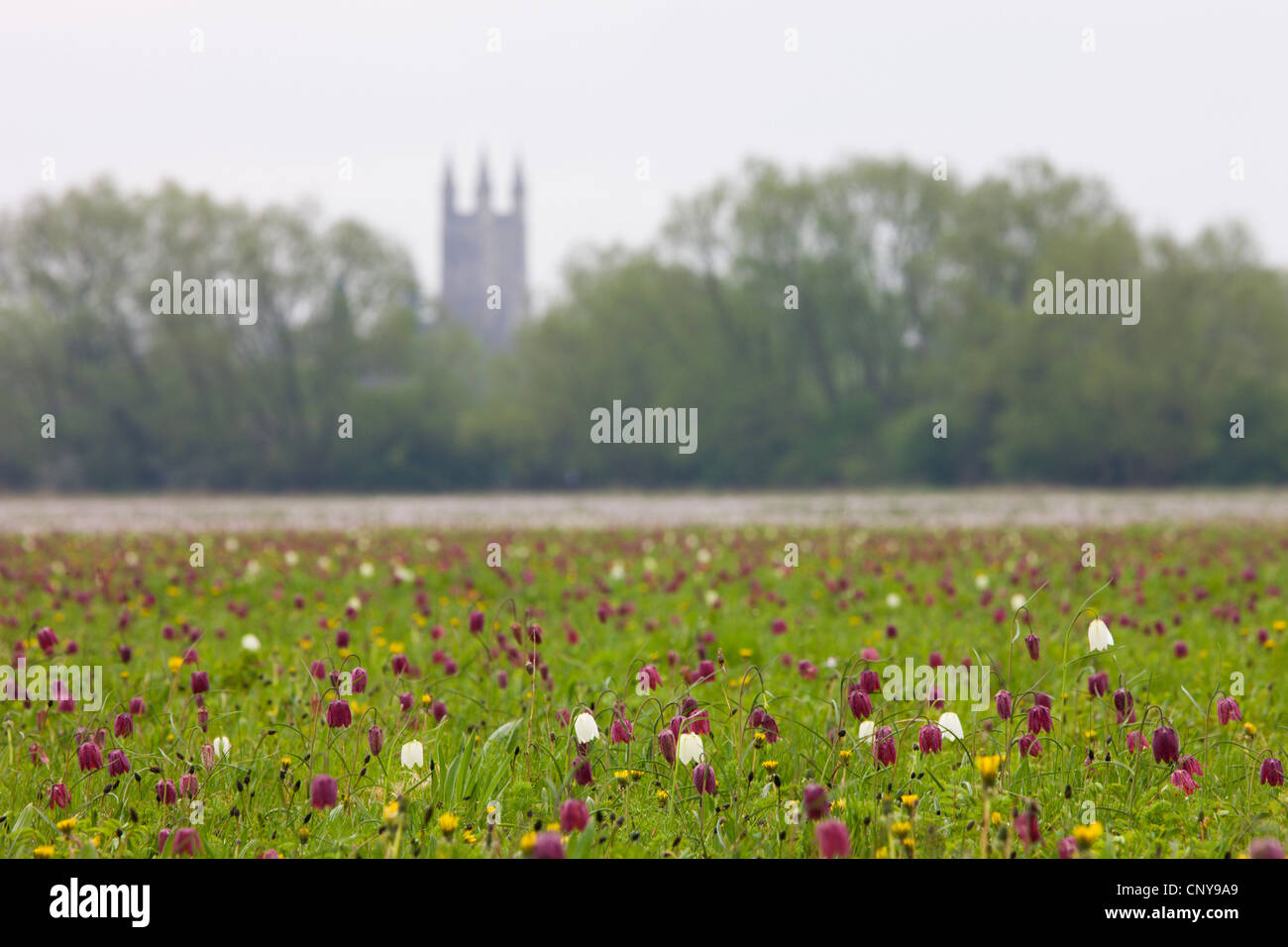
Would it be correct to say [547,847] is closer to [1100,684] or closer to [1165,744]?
[1165,744]

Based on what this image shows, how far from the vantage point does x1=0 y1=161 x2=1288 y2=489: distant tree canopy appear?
41344 millimetres

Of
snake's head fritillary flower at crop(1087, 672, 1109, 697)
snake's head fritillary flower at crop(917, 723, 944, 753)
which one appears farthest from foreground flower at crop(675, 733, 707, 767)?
snake's head fritillary flower at crop(1087, 672, 1109, 697)

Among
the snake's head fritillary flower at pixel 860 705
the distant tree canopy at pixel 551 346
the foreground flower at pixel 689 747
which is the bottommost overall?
the foreground flower at pixel 689 747

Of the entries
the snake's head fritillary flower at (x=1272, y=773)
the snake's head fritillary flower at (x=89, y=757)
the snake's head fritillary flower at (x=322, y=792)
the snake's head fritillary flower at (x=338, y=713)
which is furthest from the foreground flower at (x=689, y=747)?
the snake's head fritillary flower at (x=89, y=757)

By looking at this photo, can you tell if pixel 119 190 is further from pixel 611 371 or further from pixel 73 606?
pixel 73 606

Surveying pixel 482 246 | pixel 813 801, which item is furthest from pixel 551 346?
pixel 482 246

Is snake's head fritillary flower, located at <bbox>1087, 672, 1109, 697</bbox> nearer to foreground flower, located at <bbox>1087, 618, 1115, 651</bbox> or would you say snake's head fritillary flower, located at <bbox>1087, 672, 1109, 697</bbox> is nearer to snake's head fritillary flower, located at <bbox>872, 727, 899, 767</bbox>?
foreground flower, located at <bbox>1087, 618, 1115, 651</bbox>

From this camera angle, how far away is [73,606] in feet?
26.0

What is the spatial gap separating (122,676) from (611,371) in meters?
38.4

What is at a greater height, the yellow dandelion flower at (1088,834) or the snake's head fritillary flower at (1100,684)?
the snake's head fritillary flower at (1100,684)

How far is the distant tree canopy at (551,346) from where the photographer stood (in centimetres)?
4134

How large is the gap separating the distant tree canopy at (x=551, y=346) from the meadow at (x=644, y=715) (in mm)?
32809

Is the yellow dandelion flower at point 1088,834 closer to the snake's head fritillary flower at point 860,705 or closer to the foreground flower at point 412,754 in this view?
the snake's head fritillary flower at point 860,705

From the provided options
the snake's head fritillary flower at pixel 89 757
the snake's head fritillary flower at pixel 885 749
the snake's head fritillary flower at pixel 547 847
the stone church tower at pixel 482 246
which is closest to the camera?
the snake's head fritillary flower at pixel 547 847
